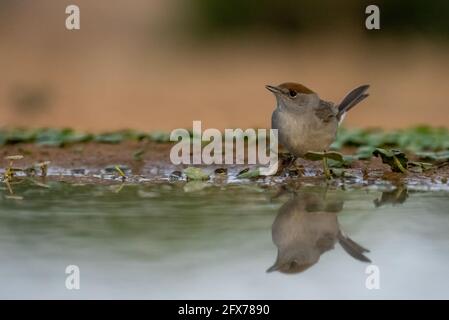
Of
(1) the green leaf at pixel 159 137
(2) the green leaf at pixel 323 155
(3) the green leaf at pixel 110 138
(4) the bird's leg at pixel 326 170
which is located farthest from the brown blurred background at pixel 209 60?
(2) the green leaf at pixel 323 155

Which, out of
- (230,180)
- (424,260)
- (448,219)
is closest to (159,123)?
(230,180)

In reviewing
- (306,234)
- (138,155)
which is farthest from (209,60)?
(306,234)

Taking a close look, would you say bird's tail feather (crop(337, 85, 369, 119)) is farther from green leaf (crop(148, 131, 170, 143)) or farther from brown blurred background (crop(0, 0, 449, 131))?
brown blurred background (crop(0, 0, 449, 131))

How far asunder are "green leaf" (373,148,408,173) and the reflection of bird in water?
1273 mm

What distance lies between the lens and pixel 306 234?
597 cm

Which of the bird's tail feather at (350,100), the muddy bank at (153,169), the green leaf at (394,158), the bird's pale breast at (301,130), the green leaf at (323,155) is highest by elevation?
the bird's tail feather at (350,100)

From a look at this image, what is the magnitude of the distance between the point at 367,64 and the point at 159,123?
5.45 metres

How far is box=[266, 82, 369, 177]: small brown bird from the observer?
26.6 feet

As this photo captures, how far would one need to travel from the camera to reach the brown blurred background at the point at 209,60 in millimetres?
15531

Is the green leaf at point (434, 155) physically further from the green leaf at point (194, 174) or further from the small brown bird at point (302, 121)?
the green leaf at point (194, 174)

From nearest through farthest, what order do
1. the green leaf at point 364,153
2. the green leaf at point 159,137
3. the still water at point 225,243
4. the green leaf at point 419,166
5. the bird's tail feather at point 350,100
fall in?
the still water at point 225,243 → the green leaf at point 419,166 → the bird's tail feather at point 350,100 → the green leaf at point 364,153 → the green leaf at point 159,137

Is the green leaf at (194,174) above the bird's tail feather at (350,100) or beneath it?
beneath

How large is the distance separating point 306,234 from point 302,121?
2269 millimetres

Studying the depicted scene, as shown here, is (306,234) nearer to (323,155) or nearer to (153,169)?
(323,155)
